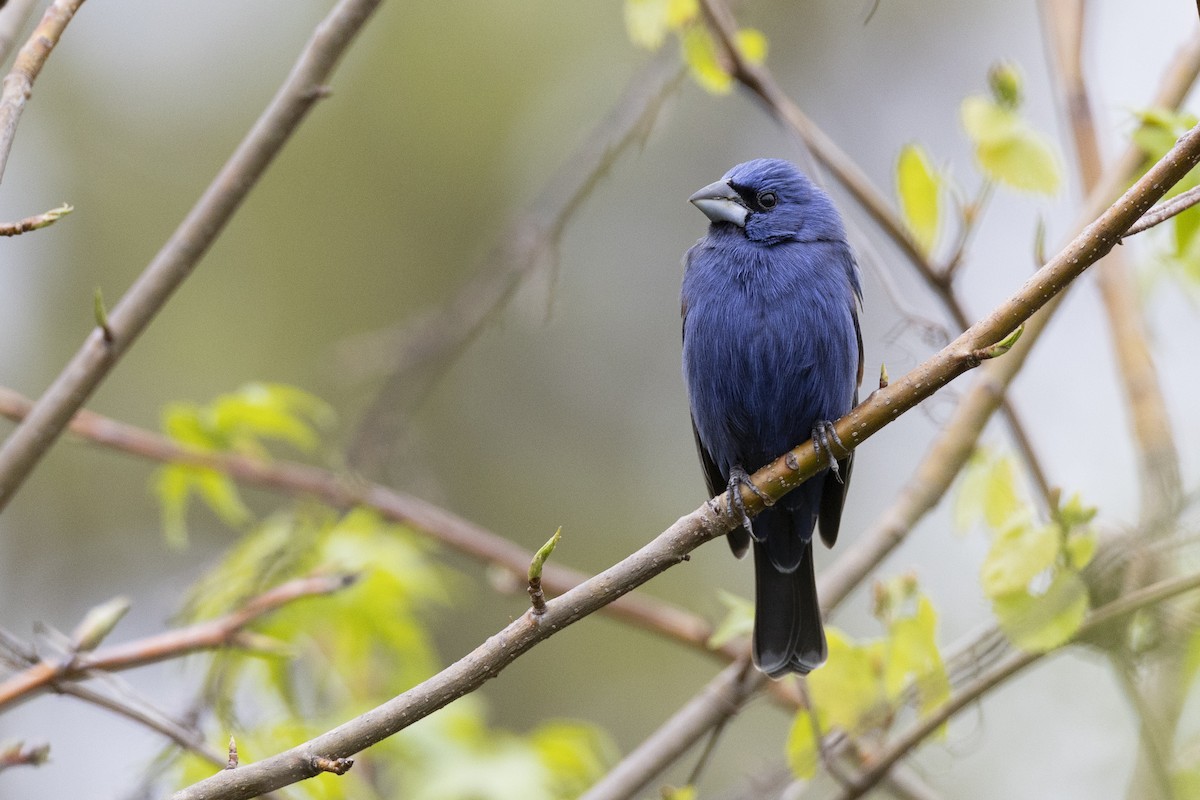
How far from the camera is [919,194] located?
13.7 feet

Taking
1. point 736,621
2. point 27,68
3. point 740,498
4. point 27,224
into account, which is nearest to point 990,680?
point 736,621

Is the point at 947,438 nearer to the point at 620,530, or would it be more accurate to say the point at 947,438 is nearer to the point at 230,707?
the point at 230,707

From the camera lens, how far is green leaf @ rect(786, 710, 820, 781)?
3717 millimetres

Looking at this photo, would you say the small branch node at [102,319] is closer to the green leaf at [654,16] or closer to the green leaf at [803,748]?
the green leaf at [654,16]

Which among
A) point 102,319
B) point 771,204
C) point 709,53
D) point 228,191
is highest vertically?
point 709,53

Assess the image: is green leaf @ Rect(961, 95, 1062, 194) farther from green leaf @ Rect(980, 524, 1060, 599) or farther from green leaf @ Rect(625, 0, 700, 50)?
green leaf @ Rect(980, 524, 1060, 599)

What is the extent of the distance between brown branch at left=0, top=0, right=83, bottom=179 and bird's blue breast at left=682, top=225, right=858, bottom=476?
2.58 metres

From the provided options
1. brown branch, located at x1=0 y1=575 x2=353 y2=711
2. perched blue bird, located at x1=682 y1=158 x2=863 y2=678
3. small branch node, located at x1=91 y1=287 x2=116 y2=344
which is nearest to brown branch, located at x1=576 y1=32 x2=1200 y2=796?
perched blue bird, located at x1=682 y1=158 x2=863 y2=678

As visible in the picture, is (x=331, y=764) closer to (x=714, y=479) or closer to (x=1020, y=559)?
(x=1020, y=559)

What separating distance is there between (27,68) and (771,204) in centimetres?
305

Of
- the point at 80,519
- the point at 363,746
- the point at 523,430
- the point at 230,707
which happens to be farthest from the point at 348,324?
the point at 363,746

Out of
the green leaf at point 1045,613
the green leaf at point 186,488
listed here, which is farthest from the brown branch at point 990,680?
the green leaf at point 186,488

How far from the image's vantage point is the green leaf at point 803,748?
3.72 m

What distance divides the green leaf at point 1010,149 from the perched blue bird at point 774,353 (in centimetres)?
91
